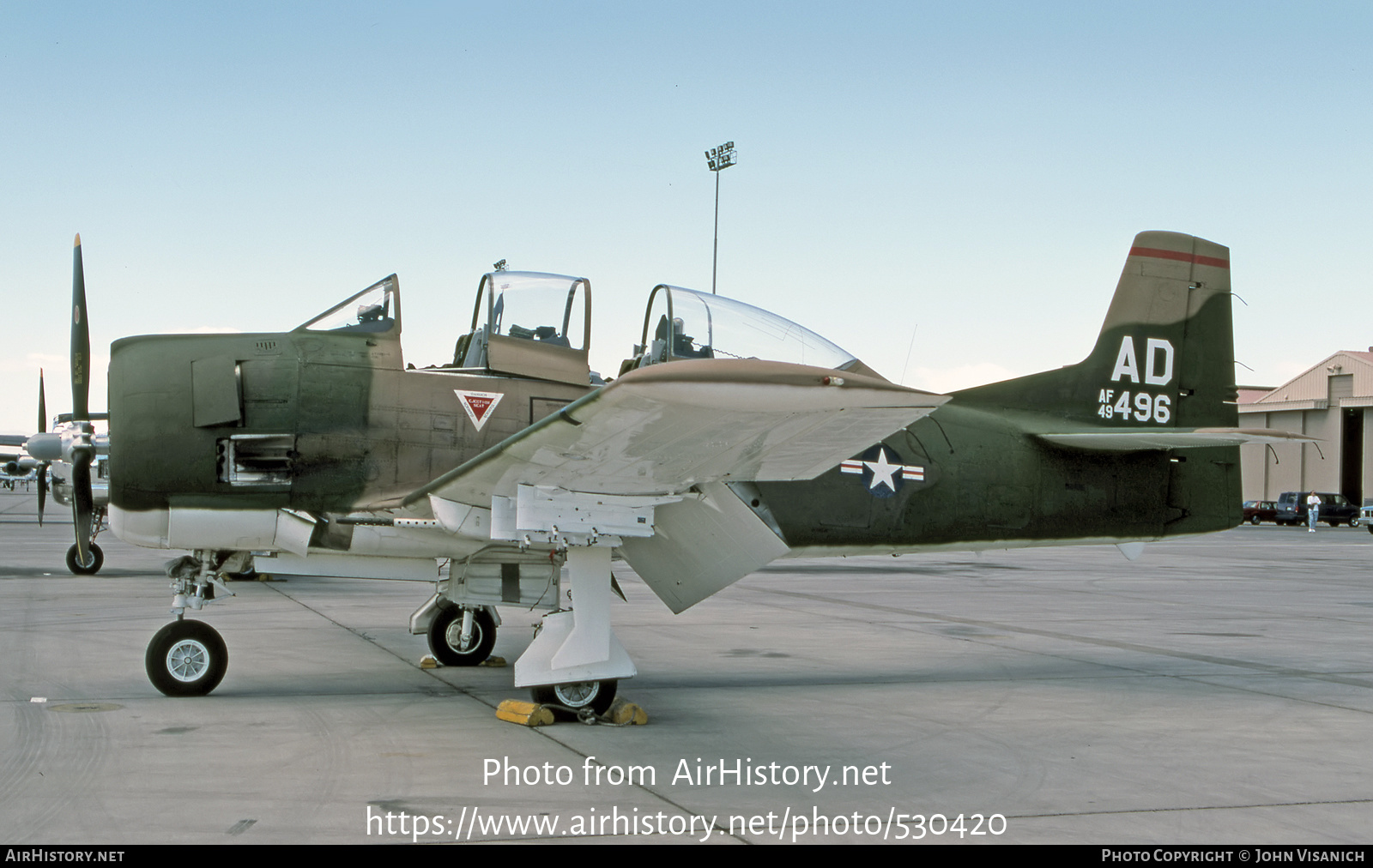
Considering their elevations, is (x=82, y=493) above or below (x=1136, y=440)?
below

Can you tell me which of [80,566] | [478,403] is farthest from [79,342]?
[80,566]

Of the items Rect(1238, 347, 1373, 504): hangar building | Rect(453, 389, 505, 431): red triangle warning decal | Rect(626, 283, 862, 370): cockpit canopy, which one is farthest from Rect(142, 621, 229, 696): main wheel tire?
Rect(1238, 347, 1373, 504): hangar building

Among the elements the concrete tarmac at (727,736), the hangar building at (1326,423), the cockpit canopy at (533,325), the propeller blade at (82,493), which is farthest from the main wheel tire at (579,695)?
the hangar building at (1326,423)

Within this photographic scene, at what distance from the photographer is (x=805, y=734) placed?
258 inches

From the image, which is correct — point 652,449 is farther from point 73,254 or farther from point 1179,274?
point 1179,274

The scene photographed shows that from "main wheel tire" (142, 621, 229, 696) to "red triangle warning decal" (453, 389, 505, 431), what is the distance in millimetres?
2244

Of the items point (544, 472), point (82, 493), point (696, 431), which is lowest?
point (82, 493)

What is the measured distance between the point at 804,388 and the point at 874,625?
8.35m

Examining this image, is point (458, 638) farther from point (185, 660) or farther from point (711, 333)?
point (711, 333)

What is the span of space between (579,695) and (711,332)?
2.45 meters

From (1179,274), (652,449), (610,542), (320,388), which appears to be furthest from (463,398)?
(1179,274)

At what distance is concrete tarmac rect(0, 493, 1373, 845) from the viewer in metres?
4.69

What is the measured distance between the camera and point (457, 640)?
9117mm

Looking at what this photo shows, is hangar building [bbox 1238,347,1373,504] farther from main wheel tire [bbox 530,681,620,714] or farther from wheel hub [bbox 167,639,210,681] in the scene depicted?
wheel hub [bbox 167,639,210,681]
